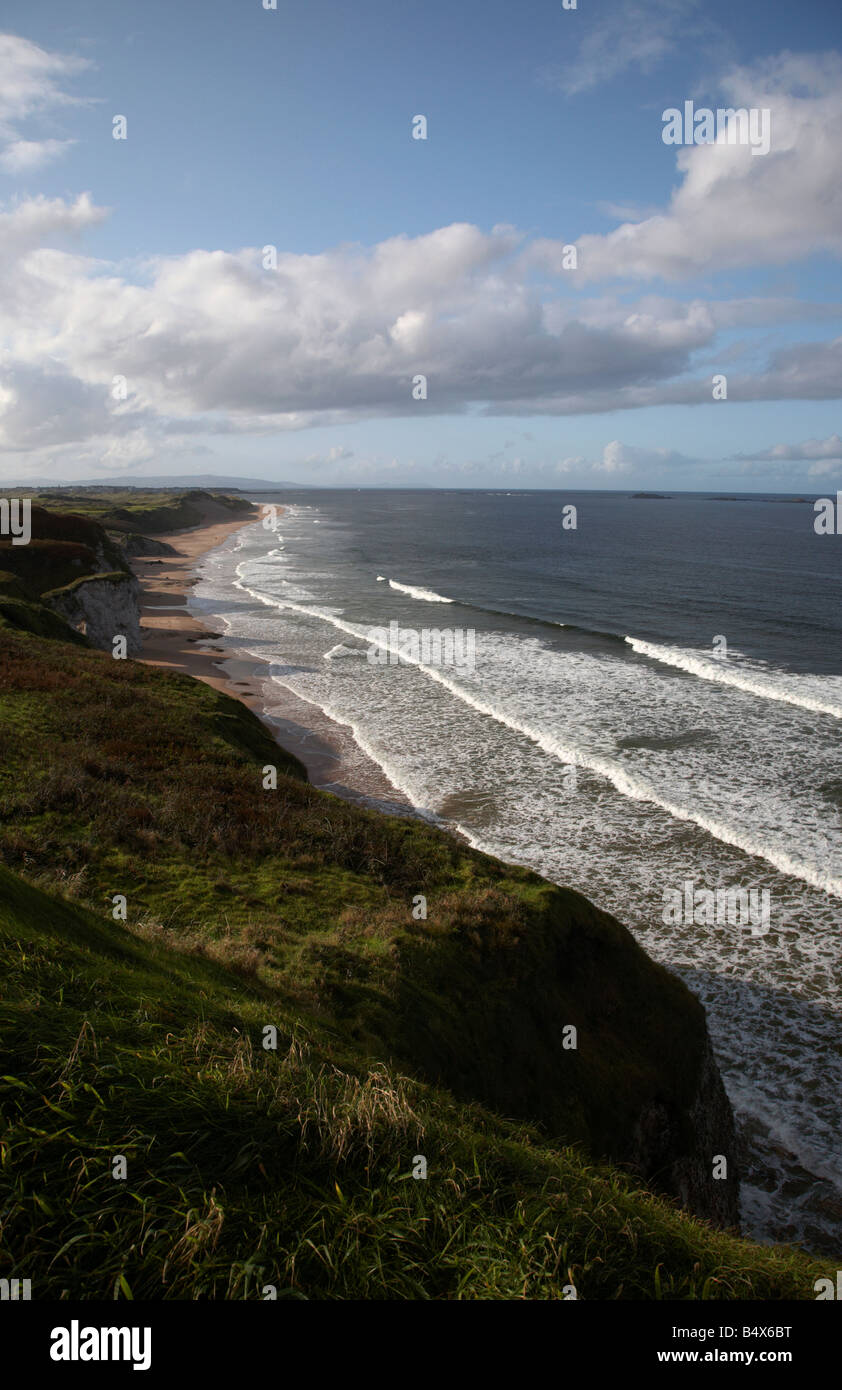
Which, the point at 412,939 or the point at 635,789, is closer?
the point at 412,939

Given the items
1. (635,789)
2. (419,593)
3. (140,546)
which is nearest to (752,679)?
(635,789)

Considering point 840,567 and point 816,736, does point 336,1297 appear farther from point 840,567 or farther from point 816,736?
point 840,567

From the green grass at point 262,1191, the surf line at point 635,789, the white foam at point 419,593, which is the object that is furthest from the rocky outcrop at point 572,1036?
the white foam at point 419,593

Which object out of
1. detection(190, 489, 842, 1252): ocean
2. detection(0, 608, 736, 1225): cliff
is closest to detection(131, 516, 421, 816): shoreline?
detection(190, 489, 842, 1252): ocean

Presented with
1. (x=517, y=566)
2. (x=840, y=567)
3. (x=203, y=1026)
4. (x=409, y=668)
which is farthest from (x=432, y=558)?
(x=203, y=1026)

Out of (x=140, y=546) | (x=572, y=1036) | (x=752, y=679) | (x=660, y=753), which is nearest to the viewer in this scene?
(x=572, y=1036)

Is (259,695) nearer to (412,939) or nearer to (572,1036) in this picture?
(412,939)

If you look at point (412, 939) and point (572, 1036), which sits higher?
point (412, 939)
